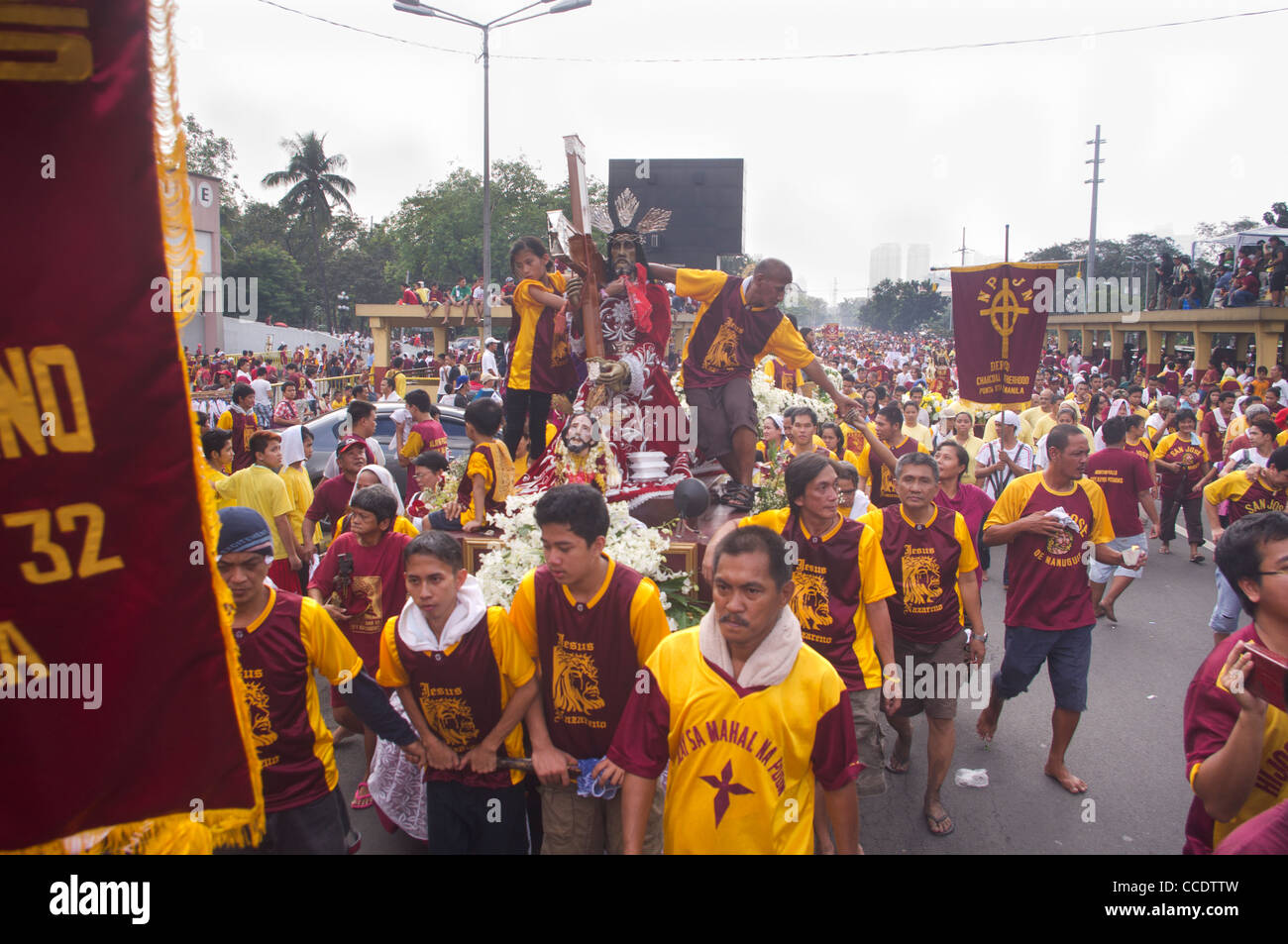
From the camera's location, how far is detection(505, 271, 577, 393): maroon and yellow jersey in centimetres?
680

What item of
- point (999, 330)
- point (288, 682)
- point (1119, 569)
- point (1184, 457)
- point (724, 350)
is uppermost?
point (999, 330)

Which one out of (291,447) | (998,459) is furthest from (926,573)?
(291,447)

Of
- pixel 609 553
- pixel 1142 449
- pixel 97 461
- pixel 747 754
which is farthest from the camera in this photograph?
pixel 1142 449

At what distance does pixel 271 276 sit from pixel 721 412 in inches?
1906

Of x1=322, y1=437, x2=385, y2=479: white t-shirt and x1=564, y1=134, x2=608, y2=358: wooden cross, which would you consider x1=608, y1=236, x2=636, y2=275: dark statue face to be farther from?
x1=322, y1=437, x2=385, y2=479: white t-shirt

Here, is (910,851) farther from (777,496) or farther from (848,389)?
(848,389)

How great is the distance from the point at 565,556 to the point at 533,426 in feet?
12.8

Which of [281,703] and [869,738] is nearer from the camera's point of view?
[281,703]

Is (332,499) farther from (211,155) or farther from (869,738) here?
(211,155)

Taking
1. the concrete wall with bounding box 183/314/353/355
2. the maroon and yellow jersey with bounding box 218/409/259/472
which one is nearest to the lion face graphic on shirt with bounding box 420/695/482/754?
the maroon and yellow jersey with bounding box 218/409/259/472

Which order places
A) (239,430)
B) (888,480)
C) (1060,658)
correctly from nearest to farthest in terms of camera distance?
(1060,658), (888,480), (239,430)

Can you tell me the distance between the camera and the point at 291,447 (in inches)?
283

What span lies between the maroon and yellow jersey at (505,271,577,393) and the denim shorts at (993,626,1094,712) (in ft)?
11.9

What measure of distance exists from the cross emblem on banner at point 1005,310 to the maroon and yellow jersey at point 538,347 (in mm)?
3696
